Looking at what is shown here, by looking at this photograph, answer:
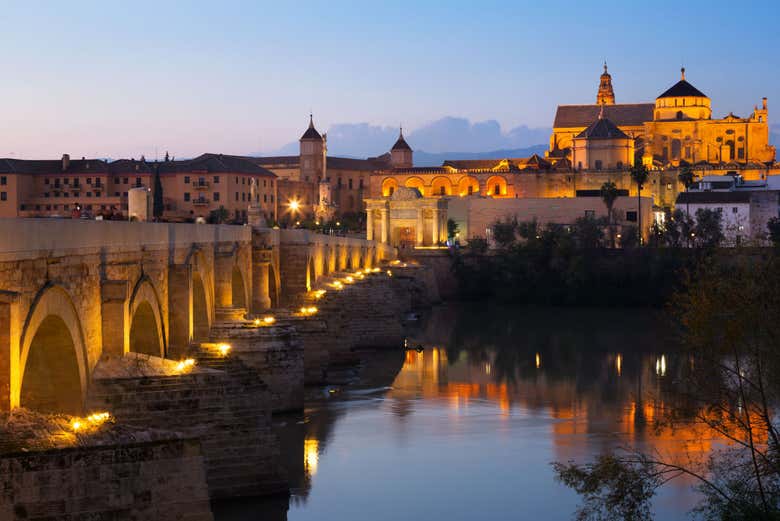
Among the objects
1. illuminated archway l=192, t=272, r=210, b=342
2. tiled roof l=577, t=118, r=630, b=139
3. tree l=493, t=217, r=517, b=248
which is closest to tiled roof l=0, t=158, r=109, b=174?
tree l=493, t=217, r=517, b=248

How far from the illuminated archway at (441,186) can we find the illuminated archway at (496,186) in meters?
4.26

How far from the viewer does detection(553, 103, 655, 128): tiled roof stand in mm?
104938

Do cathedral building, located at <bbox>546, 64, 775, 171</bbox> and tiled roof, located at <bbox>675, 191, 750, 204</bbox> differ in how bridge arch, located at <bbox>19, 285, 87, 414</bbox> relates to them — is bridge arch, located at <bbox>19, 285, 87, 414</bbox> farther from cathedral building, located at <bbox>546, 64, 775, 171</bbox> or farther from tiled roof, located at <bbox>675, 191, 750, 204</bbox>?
cathedral building, located at <bbox>546, 64, 775, 171</bbox>

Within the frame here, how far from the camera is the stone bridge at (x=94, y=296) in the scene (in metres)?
12.1

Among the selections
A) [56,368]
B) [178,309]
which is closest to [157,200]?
[178,309]

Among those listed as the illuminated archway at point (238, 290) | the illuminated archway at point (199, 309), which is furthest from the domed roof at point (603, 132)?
the illuminated archway at point (199, 309)

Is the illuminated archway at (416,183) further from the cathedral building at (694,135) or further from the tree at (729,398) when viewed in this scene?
the tree at (729,398)

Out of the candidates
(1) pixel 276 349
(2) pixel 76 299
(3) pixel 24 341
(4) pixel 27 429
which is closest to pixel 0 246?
(3) pixel 24 341

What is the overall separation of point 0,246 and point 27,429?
1987mm

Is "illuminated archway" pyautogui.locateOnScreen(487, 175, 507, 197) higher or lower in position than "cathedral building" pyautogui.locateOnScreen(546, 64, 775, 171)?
lower

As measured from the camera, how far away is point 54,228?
13578mm

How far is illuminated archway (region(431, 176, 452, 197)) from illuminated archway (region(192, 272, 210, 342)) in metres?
77.5

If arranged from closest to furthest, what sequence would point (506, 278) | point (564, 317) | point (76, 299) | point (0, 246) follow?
point (0, 246) → point (76, 299) → point (564, 317) → point (506, 278)

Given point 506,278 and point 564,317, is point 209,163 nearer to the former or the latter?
point 506,278
